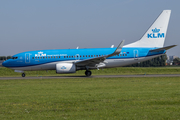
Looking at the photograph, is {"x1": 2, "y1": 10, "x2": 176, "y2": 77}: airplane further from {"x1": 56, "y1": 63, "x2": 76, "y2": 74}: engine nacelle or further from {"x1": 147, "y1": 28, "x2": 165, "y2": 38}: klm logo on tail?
{"x1": 56, "y1": 63, "x2": 76, "y2": 74}: engine nacelle

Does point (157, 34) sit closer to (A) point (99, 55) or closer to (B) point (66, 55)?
(A) point (99, 55)

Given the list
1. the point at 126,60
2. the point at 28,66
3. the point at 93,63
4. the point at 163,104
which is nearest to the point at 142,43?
the point at 126,60

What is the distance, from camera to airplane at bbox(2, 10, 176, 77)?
32.7 meters

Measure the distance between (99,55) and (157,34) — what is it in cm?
869

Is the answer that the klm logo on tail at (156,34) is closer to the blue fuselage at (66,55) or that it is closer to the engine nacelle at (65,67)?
the blue fuselage at (66,55)

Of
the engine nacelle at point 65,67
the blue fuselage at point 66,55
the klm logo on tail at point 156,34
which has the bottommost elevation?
the engine nacelle at point 65,67

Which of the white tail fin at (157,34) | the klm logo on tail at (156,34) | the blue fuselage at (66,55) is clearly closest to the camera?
the blue fuselage at (66,55)

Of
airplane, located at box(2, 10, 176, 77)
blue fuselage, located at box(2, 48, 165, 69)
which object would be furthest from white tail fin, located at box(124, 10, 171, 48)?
blue fuselage, located at box(2, 48, 165, 69)

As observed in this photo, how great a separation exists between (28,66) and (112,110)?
25439 mm

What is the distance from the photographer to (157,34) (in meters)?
34.2

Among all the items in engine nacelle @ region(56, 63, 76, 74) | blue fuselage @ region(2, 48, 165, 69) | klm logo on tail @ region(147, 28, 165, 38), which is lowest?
engine nacelle @ region(56, 63, 76, 74)

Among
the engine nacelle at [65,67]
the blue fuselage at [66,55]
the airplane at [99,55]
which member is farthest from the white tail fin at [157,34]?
the engine nacelle at [65,67]

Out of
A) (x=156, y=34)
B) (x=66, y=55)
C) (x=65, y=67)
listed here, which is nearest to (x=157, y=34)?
(x=156, y=34)

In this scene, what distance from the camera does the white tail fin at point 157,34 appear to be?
33969mm
